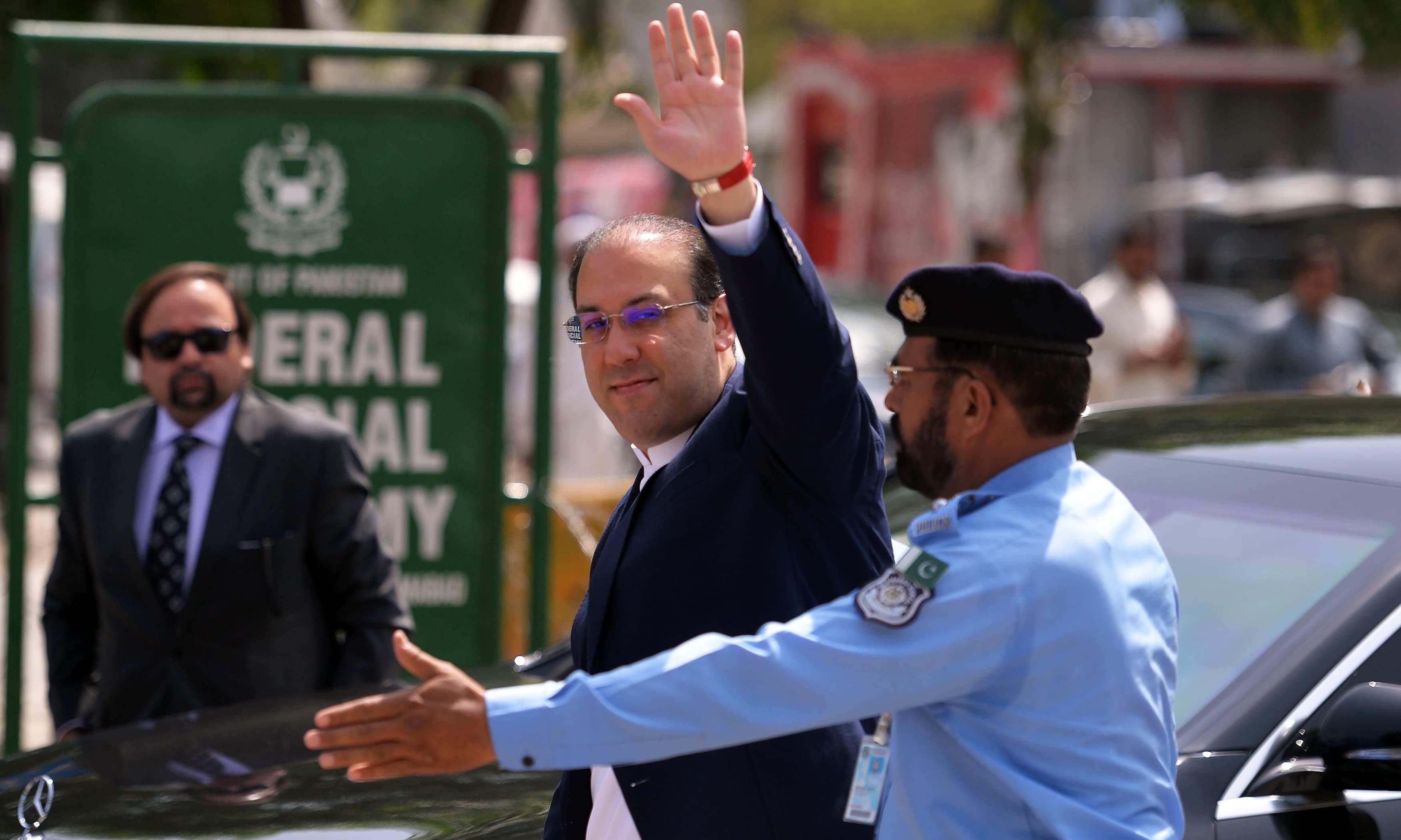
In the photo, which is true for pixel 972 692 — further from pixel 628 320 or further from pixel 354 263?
pixel 354 263

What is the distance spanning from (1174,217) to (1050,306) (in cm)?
2215

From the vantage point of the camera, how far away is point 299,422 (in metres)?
3.93

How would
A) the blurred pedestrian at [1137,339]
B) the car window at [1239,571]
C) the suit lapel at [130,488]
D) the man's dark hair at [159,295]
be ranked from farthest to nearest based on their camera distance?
the blurred pedestrian at [1137,339]
the man's dark hair at [159,295]
the suit lapel at [130,488]
the car window at [1239,571]

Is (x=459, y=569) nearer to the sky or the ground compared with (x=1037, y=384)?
nearer to the ground

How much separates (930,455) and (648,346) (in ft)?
1.47

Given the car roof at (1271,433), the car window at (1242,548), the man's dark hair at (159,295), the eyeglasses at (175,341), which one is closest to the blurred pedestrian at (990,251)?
the car roof at (1271,433)

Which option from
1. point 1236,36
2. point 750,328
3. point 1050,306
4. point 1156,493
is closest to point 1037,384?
point 1050,306

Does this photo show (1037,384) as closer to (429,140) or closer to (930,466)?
(930,466)

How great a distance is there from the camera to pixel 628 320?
2266 millimetres

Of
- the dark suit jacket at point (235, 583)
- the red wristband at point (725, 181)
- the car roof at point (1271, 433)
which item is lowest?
the dark suit jacket at point (235, 583)

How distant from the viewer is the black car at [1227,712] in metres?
2.56

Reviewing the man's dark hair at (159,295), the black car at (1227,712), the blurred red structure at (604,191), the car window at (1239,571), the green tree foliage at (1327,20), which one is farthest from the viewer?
the blurred red structure at (604,191)

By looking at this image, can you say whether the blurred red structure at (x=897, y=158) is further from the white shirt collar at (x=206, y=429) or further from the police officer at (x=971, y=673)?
the police officer at (x=971, y=673)

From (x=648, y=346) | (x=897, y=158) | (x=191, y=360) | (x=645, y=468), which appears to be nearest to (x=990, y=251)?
(x=191, y=360)
